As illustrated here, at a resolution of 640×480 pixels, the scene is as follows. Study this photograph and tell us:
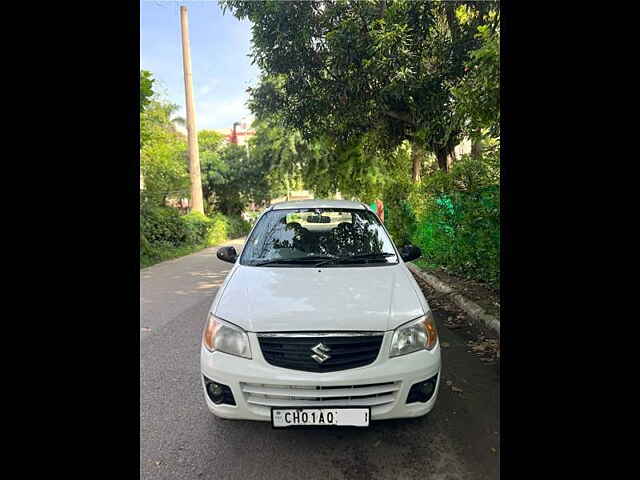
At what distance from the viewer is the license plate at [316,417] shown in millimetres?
1912

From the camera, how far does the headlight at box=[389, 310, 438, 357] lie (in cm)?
205

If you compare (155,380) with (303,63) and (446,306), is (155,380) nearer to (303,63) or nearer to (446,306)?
(446,306)

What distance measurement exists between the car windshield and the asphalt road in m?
1.18

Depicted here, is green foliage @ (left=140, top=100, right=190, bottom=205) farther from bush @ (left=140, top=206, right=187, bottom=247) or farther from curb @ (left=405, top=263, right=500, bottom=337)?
curb @ (left=405, top=263, right=500, bottom=337)

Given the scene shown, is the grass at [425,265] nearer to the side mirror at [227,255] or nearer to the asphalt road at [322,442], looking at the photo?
the asphalt road at [322,442]

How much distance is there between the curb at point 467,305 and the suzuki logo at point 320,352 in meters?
2.73

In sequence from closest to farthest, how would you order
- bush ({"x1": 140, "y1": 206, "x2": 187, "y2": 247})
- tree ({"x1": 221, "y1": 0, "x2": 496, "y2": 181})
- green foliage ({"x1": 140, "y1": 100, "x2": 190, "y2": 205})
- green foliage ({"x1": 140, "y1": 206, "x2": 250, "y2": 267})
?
1. tree ({"x1": 221, "y1": 0, "x2": 496, "y2": 181})
2. green foliage ({"x1": 140, "y1": 206, "x2": 250, "y2": 267})
3. bush ({"x1": 140, "y1": 206, "x2": 187, "y2": 247})
4. green foliage ({"x1": 140, "y1": 100, "x2": 190, "y2": 205})

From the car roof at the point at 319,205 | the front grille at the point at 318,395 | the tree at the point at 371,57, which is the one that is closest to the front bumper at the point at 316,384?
the front grille at the point at 318,395

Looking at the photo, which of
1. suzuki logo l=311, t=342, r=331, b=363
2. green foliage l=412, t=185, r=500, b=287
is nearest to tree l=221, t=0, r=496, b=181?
green foliage l=412, t=185, r=500, b=287

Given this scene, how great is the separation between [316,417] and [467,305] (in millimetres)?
3451

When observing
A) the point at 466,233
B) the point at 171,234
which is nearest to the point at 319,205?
the point at 466,233
